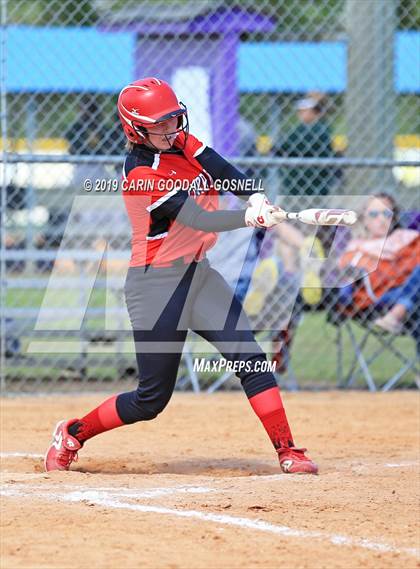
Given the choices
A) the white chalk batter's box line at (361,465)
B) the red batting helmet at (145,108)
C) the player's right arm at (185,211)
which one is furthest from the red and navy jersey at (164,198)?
the white chalk batter's box line at (361,465)

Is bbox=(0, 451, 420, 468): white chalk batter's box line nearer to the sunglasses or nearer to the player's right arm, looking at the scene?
the player's right arm

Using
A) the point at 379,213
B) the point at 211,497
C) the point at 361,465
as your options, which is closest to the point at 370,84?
the point at 379,213

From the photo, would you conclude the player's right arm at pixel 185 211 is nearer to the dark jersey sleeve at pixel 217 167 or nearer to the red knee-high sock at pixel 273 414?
the dark jersey sleeve at pixel 217 167

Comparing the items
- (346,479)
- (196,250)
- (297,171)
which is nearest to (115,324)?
(297,171)

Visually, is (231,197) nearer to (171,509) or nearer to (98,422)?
(98,422)

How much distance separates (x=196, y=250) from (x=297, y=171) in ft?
12.5

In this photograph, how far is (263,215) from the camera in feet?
14.6

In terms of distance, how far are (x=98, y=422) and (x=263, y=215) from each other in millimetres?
1307

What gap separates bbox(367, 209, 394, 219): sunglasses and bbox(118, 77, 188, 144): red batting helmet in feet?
10.7

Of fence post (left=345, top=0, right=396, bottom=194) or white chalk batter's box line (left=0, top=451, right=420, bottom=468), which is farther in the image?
fence post (left=345, top=0, right=396, bottom=194)

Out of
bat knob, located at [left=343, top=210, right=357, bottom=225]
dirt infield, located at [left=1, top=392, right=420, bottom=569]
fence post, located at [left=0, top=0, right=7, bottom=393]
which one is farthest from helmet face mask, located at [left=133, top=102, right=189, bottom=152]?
fence post, located at [left=0, top=0, right=7, bottom=393]

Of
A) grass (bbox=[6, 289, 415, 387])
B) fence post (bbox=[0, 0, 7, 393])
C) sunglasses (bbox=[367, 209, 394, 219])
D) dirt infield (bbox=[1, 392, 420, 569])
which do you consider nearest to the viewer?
dirt infield (bbox=[1, 392, 420, 569])

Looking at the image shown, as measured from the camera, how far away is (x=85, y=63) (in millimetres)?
10281

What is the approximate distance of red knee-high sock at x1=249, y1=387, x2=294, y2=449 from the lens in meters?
4.80
